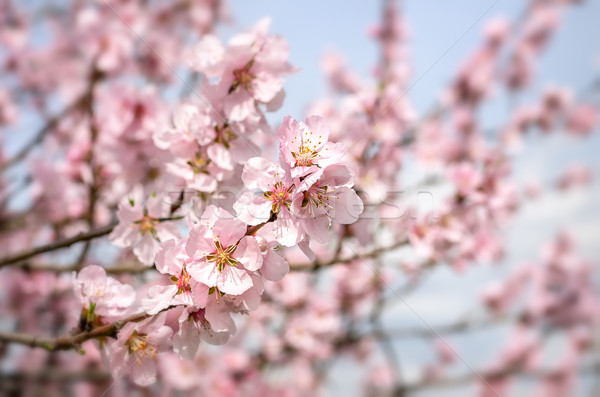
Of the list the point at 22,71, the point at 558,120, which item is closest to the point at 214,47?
the point at 22,71

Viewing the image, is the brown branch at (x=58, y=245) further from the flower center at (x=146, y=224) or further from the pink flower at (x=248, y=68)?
the pink flower at (x=248, y=68)

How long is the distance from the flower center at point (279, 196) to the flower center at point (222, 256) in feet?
0.47

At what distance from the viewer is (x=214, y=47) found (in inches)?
65.4

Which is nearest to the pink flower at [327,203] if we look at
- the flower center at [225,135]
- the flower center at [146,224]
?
the flower center at [225,135]

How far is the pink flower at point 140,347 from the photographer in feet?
4.11

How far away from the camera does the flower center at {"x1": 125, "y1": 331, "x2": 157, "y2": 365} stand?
4.18ft

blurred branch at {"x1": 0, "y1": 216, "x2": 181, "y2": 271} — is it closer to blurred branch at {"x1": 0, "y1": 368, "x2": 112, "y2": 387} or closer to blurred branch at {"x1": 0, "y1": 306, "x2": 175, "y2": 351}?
blurred branch at {"x1": 0, "y1": 306, "x2": 175, "y2": 351}

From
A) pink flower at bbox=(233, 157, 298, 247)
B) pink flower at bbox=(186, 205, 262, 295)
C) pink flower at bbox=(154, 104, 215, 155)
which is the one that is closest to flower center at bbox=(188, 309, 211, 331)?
pink flower at bbox=(186, 205, 262, 295)

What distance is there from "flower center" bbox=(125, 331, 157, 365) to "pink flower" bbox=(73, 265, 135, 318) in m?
A: 0.11

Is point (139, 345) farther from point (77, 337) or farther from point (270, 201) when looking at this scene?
point (270, 201)

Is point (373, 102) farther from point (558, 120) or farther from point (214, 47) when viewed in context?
point (558, 120)

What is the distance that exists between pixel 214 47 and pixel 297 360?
4.15m

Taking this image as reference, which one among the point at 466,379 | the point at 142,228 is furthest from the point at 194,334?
the point at 466,379

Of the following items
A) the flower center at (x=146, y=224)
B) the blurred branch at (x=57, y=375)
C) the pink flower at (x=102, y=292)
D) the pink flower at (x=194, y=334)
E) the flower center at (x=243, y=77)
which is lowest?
the pink flower at (x=194, y=334)
